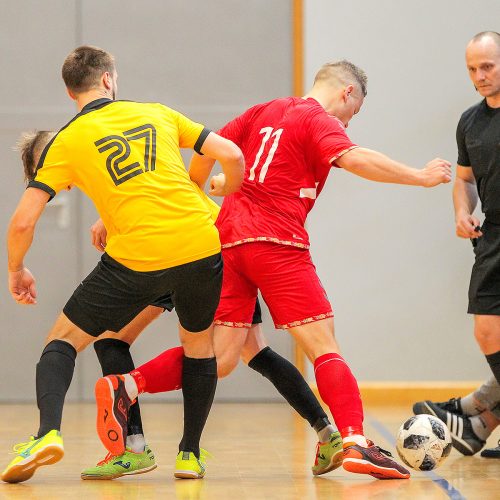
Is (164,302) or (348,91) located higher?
(348,91)

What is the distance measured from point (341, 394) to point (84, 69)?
1465 mm

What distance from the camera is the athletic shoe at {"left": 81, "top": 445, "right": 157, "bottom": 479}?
3.75 meters

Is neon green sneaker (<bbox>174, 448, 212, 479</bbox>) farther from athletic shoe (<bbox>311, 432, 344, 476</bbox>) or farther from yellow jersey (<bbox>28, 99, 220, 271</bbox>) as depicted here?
yellow jersey (<bbox>28, 99, 220, 271</bbox>)

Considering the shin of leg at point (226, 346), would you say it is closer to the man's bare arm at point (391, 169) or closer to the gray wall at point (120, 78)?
the man's bare arm at point (391, 169)

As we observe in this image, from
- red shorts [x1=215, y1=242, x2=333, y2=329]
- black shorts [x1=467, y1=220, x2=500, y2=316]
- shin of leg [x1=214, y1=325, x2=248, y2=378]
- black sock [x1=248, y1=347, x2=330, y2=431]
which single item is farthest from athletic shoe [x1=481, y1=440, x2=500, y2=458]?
shin of leg [x1=214, y1=325, x2=248, y2=378]

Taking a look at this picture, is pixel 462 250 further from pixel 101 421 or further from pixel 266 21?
pixel 101 421

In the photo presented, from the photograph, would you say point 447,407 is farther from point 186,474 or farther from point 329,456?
point 186,474

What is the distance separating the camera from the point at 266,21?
661cm

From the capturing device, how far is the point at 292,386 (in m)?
4.04

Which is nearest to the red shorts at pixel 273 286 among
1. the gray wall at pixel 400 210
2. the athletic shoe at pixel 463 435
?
the athletic shoe at pixel 463 435

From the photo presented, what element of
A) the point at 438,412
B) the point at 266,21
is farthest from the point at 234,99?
the point at 438,412

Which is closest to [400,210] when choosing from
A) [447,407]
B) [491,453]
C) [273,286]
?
[447,407]

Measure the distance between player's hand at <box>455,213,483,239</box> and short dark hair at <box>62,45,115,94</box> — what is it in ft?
5.29

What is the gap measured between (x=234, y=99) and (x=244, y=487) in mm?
3539
